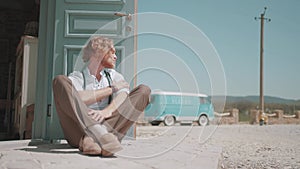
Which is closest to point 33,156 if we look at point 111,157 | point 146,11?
point 111,157

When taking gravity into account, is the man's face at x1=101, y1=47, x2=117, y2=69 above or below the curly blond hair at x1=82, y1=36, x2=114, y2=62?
below

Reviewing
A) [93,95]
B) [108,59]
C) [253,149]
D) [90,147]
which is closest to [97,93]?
[93,95]

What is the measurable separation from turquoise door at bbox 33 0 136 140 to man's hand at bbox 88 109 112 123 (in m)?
0.92

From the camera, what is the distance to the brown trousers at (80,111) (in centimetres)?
194

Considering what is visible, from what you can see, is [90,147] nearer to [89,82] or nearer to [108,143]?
[108,143]

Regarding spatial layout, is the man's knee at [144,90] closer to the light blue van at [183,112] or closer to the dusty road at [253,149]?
the dusty road at [253,149]

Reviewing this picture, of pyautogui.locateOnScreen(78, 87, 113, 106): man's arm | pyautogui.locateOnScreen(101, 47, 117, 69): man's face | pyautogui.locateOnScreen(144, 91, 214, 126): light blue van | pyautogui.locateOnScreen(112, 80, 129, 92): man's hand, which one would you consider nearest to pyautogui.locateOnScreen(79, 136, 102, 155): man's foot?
pyautogui.locateOnScreen(78, 87, 113, 106): man's arm

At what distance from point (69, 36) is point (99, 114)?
1.11 metres

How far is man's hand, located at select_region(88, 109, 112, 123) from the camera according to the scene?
1973mm

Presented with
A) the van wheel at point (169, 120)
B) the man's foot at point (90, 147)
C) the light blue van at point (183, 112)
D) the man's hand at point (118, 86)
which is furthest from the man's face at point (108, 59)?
the van wheel at point (169, 120)

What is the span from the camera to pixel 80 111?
194 centimetres

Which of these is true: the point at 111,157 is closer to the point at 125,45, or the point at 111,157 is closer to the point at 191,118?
the point at 125,45

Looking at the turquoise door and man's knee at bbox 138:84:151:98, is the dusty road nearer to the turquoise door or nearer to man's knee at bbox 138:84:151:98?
man's knee at bbox 138:84:151:98

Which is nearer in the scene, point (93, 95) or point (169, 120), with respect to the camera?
point (93, 95)
